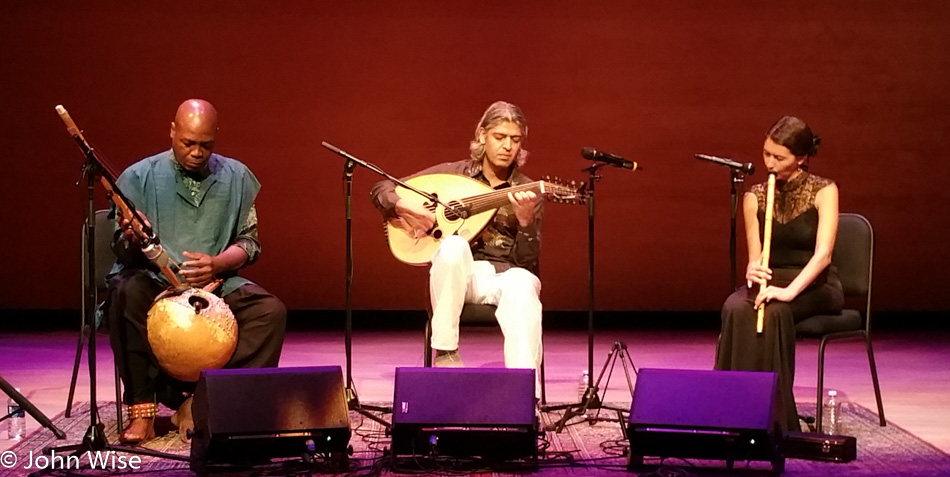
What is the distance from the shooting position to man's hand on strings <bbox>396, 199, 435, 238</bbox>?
476 centimetres

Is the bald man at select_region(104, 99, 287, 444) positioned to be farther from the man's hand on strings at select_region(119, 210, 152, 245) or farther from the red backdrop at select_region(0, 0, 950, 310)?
the red backdrop at select_region(0, 0, 950, 310)

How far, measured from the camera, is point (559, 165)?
23.2 feet

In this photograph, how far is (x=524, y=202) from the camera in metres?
4.58

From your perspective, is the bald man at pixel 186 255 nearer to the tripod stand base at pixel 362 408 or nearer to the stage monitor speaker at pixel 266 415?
the tripod stand base at pixel 362 408

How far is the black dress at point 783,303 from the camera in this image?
423cm

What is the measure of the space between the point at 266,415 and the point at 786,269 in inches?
87.6

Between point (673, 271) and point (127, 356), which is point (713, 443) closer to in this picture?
point (127, 356)

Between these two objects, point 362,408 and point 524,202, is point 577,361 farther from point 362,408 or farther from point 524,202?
point 362,408

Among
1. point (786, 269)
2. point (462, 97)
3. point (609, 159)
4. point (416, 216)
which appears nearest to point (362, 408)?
point (416, 216)

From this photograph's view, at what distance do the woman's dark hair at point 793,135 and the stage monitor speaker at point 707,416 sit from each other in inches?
46.7

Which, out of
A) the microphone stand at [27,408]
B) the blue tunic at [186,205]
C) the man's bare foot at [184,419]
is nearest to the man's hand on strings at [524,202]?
the blue tunic at [186,205]

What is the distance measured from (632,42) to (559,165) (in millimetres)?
891

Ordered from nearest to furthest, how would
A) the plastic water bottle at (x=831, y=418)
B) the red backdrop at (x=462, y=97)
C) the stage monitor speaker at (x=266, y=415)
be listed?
1. the stage monitor speaker at (x=266, y=415)
2. the plastic water bottle at (x=831, y=418)
3. the red backdrop at (x=462, y=97)

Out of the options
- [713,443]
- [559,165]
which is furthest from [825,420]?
[559,165]
